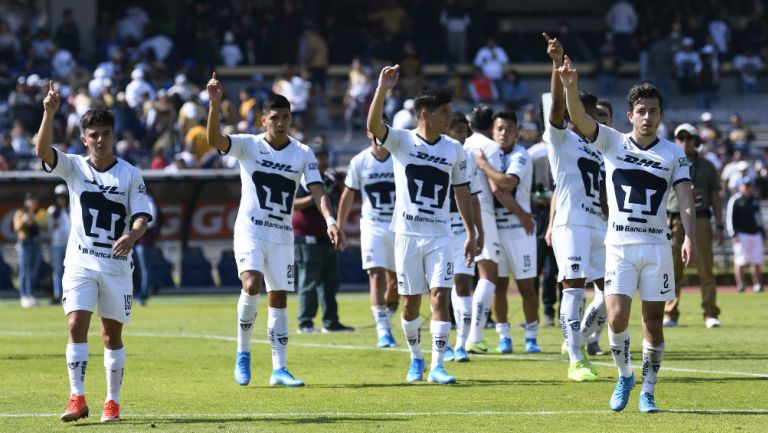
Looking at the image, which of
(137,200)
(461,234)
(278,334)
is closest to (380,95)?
(137,200)

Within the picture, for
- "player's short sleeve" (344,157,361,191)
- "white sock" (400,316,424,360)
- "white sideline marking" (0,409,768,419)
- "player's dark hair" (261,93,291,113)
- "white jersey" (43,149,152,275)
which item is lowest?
"white sideline marking" (0,409,768,419)

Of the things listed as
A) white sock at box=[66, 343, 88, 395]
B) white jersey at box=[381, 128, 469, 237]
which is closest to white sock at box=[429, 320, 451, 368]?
white jersey at box=[381, 128, 469, 237]

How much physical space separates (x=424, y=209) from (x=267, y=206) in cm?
138

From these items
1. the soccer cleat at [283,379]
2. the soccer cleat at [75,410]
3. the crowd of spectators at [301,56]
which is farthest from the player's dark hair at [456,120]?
the crowd of spectators at [301,56]

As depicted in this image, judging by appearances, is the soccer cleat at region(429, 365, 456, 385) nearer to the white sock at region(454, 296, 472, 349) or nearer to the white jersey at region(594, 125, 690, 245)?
the white sock at region(454, 296, 472, 349)

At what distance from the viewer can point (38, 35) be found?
39375 mm

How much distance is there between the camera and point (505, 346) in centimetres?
1628

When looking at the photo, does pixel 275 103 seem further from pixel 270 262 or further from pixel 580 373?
pixel 580 373

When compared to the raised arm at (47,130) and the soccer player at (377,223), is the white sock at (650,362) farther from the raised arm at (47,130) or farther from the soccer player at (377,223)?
the soccer player at (377,223)

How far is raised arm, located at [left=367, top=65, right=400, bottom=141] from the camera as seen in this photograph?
40.9 ft

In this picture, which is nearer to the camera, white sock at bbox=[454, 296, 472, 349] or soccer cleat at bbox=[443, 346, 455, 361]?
white sock at bbox=[454, 296, 472, 349]

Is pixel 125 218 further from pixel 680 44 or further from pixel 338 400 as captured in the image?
pixel 680 44

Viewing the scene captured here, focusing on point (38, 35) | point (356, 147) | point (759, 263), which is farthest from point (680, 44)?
point (38, 35)

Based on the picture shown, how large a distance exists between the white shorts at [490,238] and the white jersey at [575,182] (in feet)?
6.32
